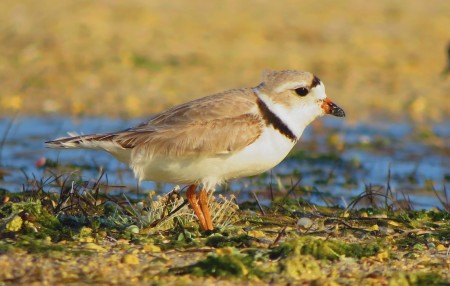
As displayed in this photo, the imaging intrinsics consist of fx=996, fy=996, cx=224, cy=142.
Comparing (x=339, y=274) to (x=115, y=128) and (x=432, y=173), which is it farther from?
(x=115, y=128)

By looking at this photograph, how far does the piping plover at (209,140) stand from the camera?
5.68m

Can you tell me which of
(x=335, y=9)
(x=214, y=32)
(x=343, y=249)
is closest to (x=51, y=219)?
(x=343, y=249)

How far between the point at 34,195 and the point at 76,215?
389mm

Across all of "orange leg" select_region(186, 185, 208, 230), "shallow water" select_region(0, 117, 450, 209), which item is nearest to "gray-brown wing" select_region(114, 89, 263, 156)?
"orange leg" select_region(186, 185, 208, 230)

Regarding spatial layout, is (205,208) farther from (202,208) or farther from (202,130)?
(202,130)

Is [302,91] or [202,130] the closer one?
[202,130]

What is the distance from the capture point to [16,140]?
10.7m

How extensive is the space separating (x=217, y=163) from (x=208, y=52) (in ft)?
28.5

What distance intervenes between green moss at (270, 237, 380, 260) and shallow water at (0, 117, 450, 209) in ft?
6.90

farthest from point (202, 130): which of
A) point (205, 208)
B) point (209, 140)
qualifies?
point (205, 208)

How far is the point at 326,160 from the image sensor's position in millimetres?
10086

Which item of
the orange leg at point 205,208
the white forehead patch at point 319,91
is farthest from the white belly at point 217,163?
the white forehead patch at point 319,91

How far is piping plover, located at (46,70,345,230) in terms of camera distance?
18.6ft

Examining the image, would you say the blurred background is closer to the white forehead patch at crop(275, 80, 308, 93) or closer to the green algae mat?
the green algae mat
